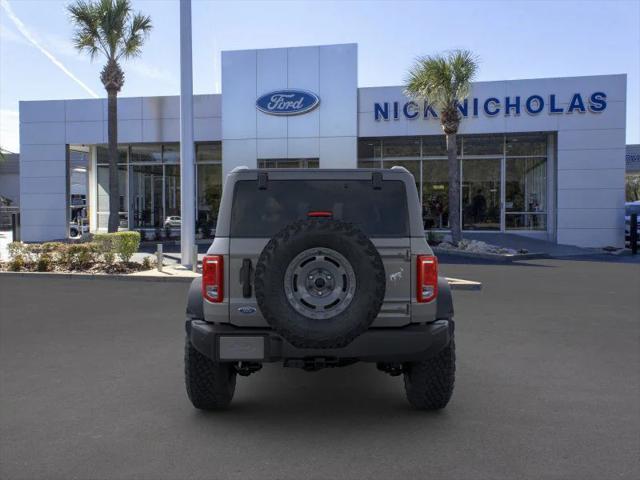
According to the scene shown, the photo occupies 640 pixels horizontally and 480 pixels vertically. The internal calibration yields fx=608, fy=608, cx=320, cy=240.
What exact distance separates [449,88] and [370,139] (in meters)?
5.74

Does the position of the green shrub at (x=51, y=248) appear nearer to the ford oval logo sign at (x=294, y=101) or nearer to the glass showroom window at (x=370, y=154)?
the ford oval logo sign at (x=294, y=101)

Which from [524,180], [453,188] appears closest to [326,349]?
[453,188]

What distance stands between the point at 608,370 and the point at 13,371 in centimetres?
593

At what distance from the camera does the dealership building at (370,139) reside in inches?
930

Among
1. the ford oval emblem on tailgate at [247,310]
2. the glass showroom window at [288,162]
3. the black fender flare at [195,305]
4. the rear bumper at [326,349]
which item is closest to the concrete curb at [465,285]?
the rear bumper at [326,349]

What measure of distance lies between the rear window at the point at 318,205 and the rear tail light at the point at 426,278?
0.90 feet

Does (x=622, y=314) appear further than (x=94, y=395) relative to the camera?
Yes

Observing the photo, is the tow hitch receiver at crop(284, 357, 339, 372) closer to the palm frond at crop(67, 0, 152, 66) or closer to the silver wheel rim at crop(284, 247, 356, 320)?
the silver wheel rim at crop(284, 247, 356, 320)

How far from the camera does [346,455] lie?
3945mm

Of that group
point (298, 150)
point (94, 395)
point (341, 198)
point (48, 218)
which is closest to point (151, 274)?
point (94, 395)

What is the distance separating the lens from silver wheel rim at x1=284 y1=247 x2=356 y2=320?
4043 mm

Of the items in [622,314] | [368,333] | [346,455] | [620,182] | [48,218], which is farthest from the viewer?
[48,218]

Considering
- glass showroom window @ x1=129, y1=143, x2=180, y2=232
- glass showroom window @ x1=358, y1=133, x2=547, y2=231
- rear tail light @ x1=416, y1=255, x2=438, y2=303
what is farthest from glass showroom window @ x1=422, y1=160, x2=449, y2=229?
rear tail light @ x1=416, y1=255, x2=438, y2=303

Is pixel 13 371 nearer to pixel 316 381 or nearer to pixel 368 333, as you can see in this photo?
pixel 316 381
